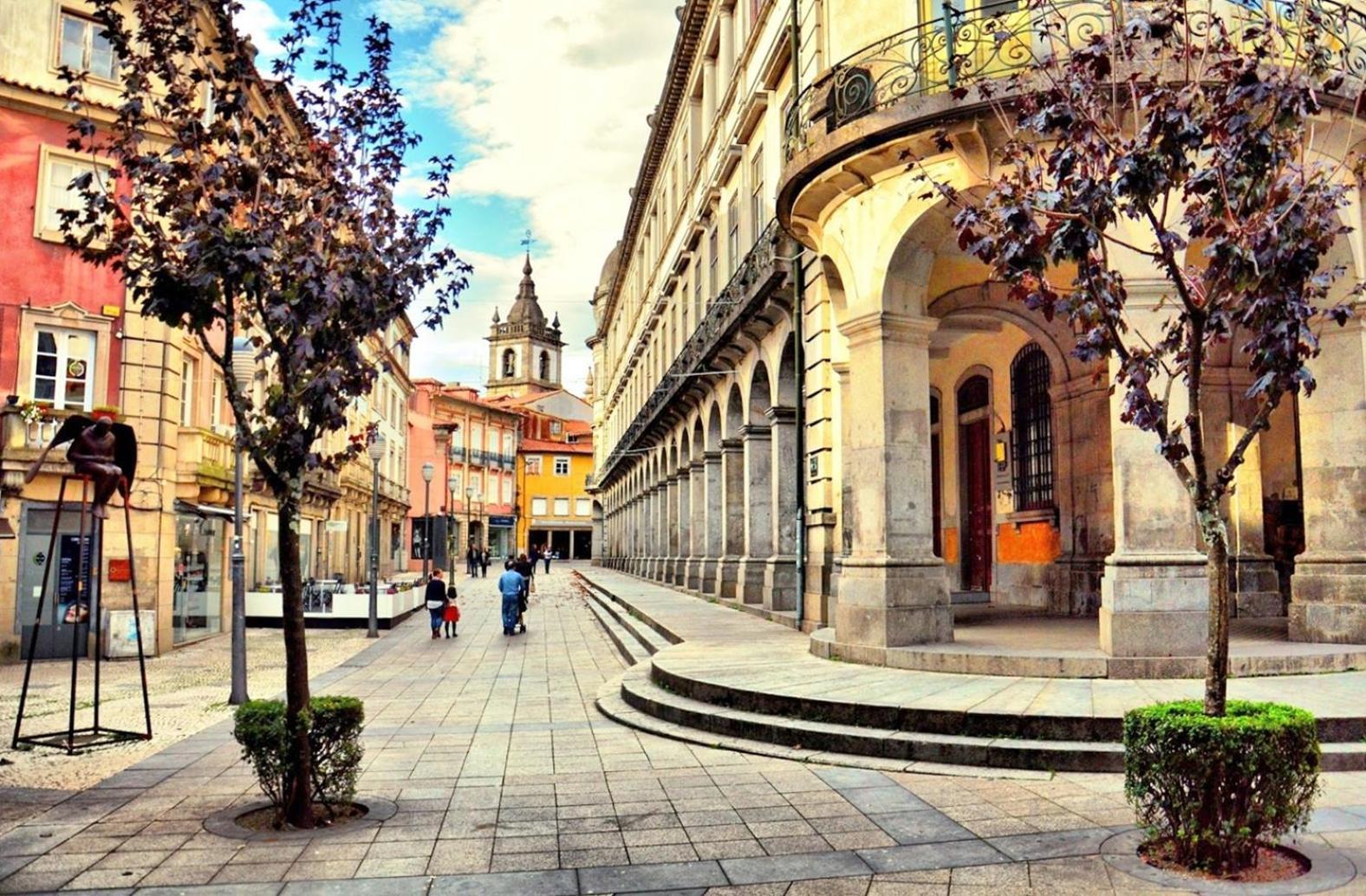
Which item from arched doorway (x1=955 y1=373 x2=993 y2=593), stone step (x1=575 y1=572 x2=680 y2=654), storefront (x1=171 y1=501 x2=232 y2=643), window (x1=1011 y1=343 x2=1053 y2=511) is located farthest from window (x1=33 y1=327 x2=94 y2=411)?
window (x1=1011 y1=343 x2=1053 y2=511)

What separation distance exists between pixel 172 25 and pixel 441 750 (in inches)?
224

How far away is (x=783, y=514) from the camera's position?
752 inches

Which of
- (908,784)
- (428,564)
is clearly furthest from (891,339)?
(428,564)

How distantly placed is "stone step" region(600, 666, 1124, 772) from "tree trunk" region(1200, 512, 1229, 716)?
228 centimetres

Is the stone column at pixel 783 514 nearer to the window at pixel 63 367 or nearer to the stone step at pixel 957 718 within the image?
the stone step at pixel 957 718

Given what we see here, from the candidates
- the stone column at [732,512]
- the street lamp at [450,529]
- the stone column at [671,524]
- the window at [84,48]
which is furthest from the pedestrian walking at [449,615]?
the stone column at [671,524]

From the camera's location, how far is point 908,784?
7.26 m

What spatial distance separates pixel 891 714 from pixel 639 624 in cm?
1179

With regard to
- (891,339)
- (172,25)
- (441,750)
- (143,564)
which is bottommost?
(441,750)

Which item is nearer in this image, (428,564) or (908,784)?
(908,784)

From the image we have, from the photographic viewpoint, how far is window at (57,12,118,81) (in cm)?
1789

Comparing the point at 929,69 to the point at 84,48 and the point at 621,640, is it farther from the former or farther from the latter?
the point at 84,48

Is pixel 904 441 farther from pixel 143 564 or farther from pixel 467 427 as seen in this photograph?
pixel 467 427

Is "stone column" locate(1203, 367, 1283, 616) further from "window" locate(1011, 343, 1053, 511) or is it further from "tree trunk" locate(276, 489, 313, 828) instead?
"tree trunk" locate(276, 489, 313, 828)
